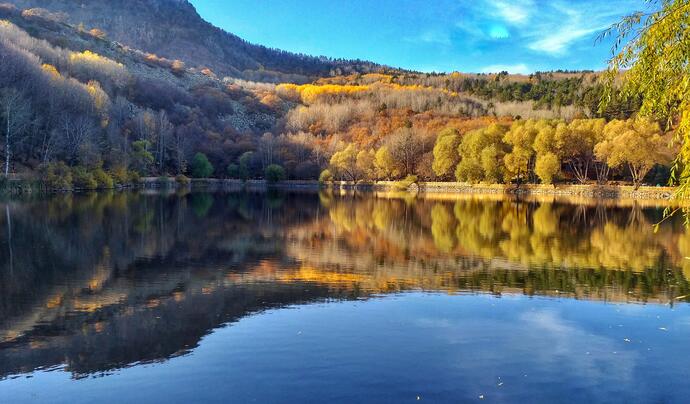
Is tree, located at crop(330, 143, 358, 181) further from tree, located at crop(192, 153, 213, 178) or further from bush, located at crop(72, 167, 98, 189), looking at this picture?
bush, located at crop(72, 167, 98, 189)

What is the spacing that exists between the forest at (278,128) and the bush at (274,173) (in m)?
0.59

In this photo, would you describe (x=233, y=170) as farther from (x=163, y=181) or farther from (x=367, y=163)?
(x=367, y=163)

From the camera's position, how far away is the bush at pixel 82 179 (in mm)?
61188

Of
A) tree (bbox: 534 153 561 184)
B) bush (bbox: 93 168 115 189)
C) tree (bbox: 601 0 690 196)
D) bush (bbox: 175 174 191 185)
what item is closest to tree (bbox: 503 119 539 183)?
tree (bbox: 534 153 561 184)

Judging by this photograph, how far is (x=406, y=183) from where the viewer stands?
9194 centimetres

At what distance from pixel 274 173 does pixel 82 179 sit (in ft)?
155

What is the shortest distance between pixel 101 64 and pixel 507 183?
328 ft

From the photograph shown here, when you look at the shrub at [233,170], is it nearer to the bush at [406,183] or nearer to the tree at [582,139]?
the bush at [406,183]

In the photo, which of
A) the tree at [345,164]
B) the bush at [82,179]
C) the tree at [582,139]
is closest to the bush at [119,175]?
the bush at [82,179]

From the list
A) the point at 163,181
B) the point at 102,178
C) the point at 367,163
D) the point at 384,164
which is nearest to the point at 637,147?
the point at 384,164

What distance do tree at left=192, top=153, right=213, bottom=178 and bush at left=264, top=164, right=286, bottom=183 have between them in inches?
470

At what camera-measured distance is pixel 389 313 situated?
462 inches

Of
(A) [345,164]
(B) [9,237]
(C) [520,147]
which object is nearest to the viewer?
(B) [9,237]

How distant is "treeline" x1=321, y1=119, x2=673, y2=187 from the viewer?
65625mm
